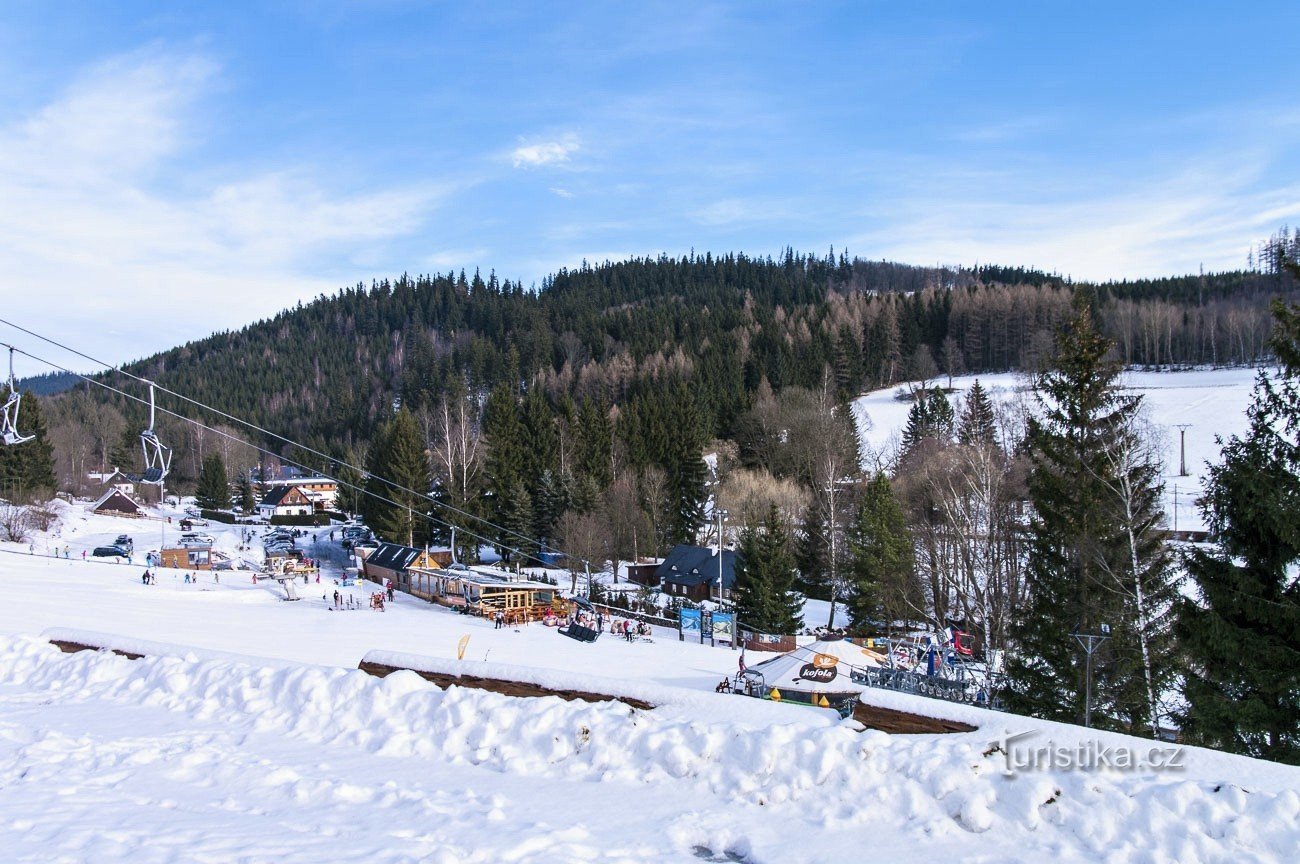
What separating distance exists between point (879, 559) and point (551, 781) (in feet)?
92.5

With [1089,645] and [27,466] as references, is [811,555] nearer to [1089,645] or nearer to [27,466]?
[1089,645]

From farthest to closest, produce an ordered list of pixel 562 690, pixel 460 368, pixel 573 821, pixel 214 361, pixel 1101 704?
pixel 214 361 < pixel 460 368 < pixel 1101 704 < pixel 562 690 < pixel 573 821

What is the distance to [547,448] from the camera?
5859 cm

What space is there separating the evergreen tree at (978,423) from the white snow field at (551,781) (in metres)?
29.2

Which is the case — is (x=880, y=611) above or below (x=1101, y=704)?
below

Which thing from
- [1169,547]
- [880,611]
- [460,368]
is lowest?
[880,611]

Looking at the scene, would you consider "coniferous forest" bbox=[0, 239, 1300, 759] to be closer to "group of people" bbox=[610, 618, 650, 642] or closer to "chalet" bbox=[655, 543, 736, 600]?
"chalet" bbox=[655, 543, 736, 600]

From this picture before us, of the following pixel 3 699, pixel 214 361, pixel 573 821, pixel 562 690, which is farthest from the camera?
pixel 214 361

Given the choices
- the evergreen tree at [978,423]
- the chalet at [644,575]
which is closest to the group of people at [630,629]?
the chalet at [644,575]

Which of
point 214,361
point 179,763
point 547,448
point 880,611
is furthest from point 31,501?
point 214,361

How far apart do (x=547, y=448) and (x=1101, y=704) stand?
4728 centimetres

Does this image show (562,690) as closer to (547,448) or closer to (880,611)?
(880,611)

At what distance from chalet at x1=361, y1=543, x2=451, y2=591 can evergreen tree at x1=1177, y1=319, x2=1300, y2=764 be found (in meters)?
36.9

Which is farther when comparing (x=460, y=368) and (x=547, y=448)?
(x=460, y=368)
